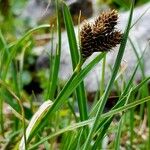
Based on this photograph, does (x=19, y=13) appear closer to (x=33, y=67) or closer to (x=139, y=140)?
(x=33, y=67)

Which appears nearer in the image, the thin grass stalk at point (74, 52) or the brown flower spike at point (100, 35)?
the brown flower spike at point (100, 35)

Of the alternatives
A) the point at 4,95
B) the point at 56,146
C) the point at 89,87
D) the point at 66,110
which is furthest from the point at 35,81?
the point at 4,95

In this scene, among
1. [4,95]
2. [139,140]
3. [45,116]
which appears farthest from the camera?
[139,140]

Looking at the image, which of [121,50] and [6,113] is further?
[6,113]

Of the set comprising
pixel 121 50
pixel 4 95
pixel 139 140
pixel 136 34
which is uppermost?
pixel 121 50

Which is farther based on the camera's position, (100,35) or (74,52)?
(74,52)

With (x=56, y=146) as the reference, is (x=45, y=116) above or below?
above

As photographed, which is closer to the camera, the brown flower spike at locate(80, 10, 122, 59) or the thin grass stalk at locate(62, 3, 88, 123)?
the brown flower spike at locate(80, 10, 122, 59)

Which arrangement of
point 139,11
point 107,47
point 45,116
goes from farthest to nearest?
1. point 139,11
2. point 45,116
3. point 107,47
